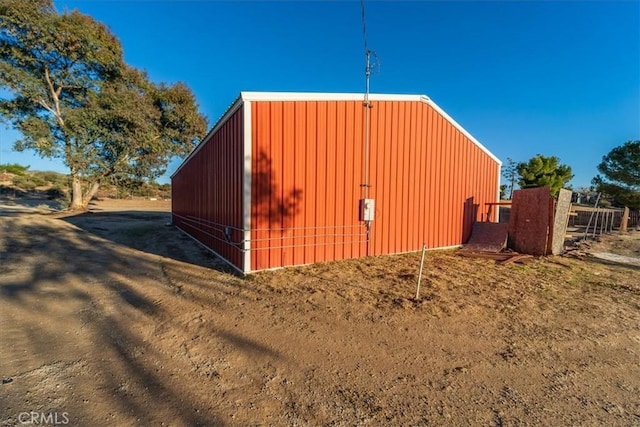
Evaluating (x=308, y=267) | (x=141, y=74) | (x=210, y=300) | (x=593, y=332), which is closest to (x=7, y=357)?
(x=210, y=300)

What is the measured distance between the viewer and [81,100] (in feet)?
62.5

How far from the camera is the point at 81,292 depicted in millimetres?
4746

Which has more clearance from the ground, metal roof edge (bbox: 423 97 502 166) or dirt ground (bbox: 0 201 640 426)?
metal roof edge (bbox: 423 97 502 166)

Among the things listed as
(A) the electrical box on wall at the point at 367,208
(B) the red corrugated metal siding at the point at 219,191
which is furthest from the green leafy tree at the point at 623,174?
(B) the red corrugated metal siding at the point at 219,191

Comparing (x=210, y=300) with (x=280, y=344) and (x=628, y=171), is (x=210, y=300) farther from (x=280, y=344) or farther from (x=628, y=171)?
(x=628, y=171)

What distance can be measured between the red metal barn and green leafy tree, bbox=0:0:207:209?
13.5 metres

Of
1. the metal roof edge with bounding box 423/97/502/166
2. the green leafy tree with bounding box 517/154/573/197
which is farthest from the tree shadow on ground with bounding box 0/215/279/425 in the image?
the green leafy tree with bounding box 517/154/573/197

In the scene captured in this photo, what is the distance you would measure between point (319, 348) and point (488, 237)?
25.1ft

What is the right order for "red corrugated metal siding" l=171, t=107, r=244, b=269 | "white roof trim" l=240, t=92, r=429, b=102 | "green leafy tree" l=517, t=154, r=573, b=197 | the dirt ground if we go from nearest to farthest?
the dirt ground → "white roof trim" l=240, t=92, r=429, b=102 → "red corrugated metal siding" l=171, t=107, r=244, b=269 → "green leafy tree" l=517, t=154, r=573, b=197

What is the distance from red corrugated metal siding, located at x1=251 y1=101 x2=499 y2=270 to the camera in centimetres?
601

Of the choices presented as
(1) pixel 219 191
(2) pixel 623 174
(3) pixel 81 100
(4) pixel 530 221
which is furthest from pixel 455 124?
(2) pixel 623 174

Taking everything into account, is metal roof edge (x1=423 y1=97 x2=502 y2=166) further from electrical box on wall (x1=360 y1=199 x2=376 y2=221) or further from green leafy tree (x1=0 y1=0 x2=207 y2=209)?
green leafy tree (x1=0 y1=0 x2=207 y2=209)

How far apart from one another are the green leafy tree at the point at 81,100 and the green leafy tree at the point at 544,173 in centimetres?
2834

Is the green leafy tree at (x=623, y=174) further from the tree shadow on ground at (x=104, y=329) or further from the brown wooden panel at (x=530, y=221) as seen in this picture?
the tree shadow on ground at (x=104, y=329)
